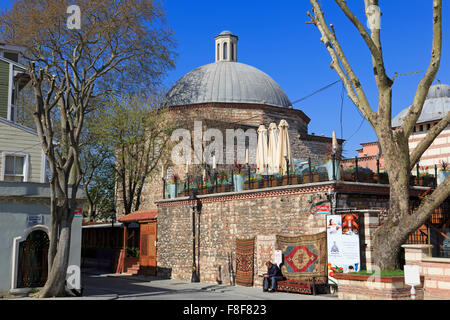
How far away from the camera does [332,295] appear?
1594 cm

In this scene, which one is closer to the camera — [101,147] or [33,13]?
[33,13]

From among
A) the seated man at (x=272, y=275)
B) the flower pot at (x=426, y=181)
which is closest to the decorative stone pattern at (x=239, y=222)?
the seated man at (x=272, y=275)

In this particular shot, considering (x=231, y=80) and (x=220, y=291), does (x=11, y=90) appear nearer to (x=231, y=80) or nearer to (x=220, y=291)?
(x=220, y=291)

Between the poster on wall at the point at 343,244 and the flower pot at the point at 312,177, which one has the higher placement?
the flower pot at the point at 312,177

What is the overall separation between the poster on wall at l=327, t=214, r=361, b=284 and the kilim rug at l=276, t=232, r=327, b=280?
0.93 ft

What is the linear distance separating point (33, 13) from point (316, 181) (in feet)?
52.7

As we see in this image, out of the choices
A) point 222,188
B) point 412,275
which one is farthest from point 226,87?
point 412,275

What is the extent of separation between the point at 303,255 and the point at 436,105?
712 inches

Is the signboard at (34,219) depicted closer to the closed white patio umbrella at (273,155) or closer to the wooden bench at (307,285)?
the wooden bench at (307,285)

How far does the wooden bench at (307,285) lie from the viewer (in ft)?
53.1

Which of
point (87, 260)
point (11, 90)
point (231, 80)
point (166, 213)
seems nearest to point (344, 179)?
point (166, 213)

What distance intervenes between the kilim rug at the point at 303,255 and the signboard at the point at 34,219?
811 centimetres

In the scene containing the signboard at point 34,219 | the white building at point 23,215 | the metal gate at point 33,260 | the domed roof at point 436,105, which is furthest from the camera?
the domed roof at point 436,105

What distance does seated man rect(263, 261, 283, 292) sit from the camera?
57.3 feet
